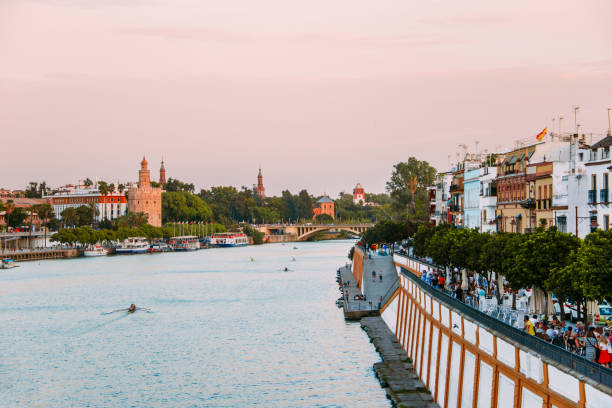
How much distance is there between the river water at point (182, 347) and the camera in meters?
34.3

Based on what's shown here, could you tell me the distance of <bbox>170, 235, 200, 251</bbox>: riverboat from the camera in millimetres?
182875

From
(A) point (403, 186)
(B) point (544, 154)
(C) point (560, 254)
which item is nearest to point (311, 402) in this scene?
(C) point (560, 254)

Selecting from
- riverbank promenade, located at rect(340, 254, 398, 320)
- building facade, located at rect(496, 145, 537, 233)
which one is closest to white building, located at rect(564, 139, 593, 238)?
building facade, located at rect(496, 145, 537, 233)

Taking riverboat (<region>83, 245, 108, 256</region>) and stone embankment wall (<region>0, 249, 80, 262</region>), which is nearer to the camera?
stone embankment wall (<region>0, 249, 80, 262</region>)

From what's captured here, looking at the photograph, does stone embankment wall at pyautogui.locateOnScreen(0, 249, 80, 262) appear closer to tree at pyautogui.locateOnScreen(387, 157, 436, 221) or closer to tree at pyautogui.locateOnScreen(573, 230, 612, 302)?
tree at pyautogui.locateOnScreen(387, 157, 436, 221)

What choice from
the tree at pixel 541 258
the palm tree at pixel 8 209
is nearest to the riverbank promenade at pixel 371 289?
the tree at pixel 541 258

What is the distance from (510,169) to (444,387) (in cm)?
3044

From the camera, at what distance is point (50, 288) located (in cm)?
8169

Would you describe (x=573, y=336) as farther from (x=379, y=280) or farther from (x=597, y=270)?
(x=379, y=280)

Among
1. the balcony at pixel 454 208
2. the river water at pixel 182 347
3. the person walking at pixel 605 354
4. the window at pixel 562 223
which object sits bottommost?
the river water at pixel 182 347

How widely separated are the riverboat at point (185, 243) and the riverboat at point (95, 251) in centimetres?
2615

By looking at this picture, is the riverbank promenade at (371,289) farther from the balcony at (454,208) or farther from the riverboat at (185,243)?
the riverboat at (185,243)

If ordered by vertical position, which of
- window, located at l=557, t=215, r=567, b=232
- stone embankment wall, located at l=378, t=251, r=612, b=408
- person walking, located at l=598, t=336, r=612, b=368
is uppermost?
window, located at l=557, t=215, r=567, b=232

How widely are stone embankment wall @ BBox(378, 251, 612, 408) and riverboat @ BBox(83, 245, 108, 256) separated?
408 ft
